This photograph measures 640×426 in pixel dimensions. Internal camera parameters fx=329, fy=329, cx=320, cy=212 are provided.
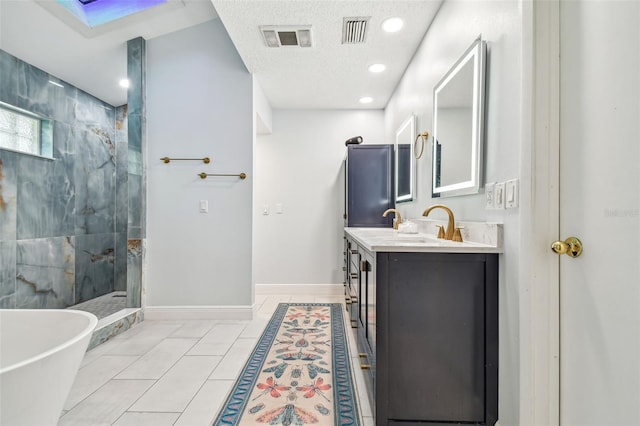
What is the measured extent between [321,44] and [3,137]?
2761mm

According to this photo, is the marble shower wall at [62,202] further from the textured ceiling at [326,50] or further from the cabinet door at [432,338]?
the cabinet door at [432,338]

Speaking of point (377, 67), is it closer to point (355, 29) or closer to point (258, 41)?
point (355, 29)

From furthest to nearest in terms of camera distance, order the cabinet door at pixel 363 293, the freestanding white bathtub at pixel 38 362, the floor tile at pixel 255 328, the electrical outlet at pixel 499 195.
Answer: the floor tile at pixel 255 328 < the cabinet door at pixel 363 293 < the electrical outlet at pixel 499 195 < the freestanding white bathtub at pixel 38 362

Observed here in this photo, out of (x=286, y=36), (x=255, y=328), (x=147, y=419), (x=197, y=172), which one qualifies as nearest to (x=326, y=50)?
(x=286, y=36)

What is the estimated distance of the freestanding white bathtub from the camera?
848 millimetres

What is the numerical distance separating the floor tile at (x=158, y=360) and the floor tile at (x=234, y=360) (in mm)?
324

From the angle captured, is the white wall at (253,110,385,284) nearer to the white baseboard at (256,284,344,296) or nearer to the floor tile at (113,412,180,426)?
the white baseboard at (256,284,344,296)

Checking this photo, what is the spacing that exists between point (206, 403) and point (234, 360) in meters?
0.51

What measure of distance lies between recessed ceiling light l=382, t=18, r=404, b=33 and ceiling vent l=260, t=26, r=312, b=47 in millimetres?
543

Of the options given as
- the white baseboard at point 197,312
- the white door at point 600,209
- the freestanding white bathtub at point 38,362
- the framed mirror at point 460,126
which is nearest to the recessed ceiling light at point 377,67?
the framed mirror at point 460,126

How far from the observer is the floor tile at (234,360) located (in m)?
1.97

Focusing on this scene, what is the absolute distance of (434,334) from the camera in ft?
4.61

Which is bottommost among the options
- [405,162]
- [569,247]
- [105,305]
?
[105,305]

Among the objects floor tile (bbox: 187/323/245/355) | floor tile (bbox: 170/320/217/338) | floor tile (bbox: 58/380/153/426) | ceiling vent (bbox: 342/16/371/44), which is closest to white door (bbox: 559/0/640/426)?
ceiling vent (bbox: 342/16/371/44)
